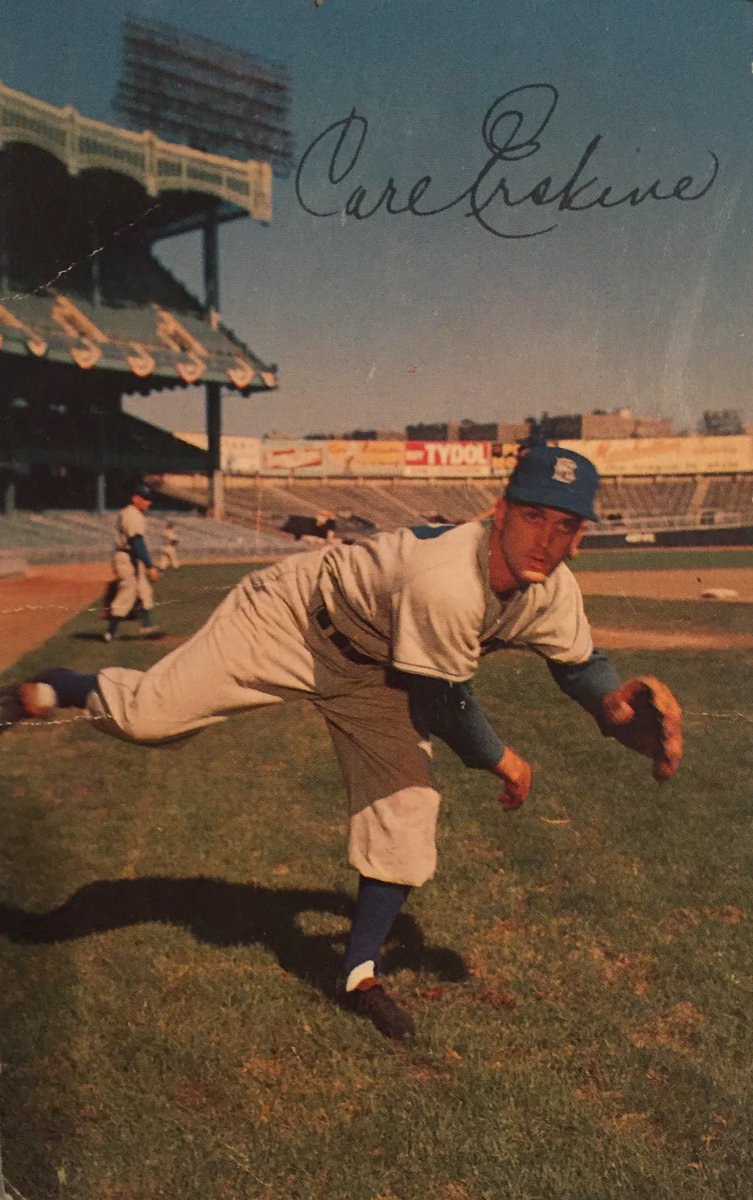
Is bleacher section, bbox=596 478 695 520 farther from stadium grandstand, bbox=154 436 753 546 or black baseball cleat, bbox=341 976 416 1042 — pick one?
black baseball cleat, bbox=341 976 416 1042

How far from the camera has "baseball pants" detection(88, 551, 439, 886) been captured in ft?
7.95

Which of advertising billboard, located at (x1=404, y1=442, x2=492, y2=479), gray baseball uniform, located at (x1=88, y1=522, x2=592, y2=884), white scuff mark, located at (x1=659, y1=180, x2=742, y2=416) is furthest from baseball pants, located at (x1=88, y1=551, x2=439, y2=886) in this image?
white scuff mark, located at (x1=659, y1=180, x2=742, y2=416)

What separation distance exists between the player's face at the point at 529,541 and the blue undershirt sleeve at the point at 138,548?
3.63 m

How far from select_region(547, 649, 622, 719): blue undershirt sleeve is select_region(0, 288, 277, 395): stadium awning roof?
1.31 metres

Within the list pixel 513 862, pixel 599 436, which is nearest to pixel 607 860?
pixel 513 862

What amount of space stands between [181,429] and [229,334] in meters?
0.39

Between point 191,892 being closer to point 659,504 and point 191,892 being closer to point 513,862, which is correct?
point 513,862

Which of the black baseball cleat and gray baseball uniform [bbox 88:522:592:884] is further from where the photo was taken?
gray baseball uniform [bbox 88:522:592:884]

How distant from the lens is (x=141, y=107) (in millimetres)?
2715

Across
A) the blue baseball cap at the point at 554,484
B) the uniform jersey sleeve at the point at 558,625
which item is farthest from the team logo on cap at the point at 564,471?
the uniform jersey sleeve at the point at 558,625

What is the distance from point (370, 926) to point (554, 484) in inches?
50.8

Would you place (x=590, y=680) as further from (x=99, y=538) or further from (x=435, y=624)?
(x=99, y=538)

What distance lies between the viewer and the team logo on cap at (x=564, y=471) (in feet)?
7.20

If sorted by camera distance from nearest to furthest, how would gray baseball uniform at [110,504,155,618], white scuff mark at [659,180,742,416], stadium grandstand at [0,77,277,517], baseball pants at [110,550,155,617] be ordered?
stadium grandstand at [0,77,277,517], white scuff mark at [659,180,742,416], baseball pants at [110,550,155,617], gray baseball uniform at [110,504,155,618]
